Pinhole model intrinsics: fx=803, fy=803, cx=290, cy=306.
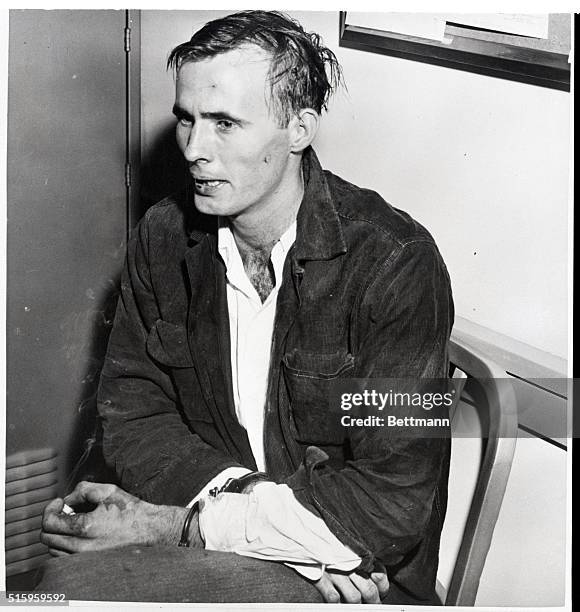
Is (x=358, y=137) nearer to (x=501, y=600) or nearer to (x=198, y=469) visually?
(x=198, y=469)

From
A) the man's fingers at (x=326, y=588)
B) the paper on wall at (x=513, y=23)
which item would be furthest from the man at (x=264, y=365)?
the paper on wall at (x=513, y=23)

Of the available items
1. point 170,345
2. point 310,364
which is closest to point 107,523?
point 170,345

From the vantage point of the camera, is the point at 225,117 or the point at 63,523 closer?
the point at 225,117

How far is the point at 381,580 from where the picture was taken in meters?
1.10

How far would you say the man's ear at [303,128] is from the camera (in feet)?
3.53

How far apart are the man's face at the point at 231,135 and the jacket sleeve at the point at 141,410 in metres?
0.15

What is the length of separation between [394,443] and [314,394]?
0.41 feet

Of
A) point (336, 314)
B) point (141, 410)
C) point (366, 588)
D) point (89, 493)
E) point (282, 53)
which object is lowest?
point (366, 588)

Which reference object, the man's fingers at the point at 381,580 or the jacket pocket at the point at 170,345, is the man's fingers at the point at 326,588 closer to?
the man's fingers at the point at 381,580

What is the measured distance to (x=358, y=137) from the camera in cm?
111

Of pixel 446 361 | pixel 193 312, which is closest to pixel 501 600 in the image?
pixel 446 361

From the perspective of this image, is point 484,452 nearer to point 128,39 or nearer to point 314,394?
point 314,394

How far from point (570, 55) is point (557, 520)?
64 cm

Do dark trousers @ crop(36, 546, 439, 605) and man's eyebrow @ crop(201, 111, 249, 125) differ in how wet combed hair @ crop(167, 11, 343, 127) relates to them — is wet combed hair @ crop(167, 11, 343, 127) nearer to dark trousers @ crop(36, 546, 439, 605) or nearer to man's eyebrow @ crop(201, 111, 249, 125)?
man's eyebrow @ crop(201, 111, 249, 125)
